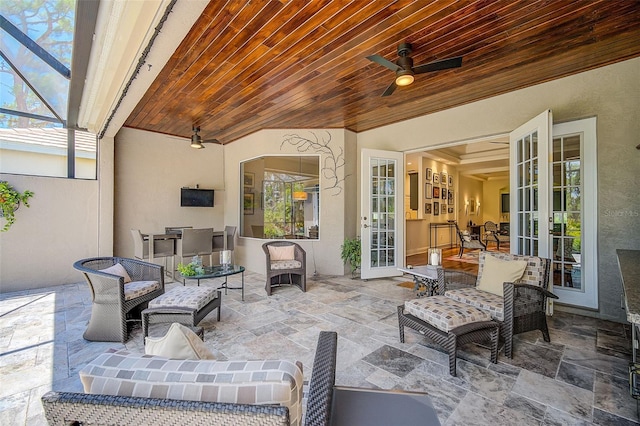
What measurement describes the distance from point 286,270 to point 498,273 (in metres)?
2.75

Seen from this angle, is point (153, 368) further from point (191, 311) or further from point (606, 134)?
point (606, 134)

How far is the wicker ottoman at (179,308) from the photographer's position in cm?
262

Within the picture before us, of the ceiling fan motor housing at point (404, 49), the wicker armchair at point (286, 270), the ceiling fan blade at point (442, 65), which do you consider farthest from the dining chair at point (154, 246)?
the ceiling fan blade at point (442, 65)

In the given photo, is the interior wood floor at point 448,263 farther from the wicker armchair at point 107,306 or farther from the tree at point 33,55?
the tree at point 33,55

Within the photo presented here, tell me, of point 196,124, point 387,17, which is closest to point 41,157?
point 196,124

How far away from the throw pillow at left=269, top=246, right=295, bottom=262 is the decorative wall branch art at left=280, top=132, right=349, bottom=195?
153 cm

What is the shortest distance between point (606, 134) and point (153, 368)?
4.71 meters

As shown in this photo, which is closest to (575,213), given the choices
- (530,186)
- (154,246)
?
(530,186)

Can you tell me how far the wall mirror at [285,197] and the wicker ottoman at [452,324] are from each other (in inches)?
132

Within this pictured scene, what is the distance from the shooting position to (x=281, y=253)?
4684 mm

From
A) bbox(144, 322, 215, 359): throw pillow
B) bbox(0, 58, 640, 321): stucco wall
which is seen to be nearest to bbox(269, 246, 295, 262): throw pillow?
bbox(0, 58, 640, 321): stucco wall

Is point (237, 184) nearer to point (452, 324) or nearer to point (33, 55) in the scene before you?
point (33, 55)

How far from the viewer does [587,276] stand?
135 inches

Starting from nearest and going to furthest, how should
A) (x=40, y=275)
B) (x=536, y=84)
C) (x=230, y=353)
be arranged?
(x=230, y=353), (x=536, y=84), (x=40, y=275)
